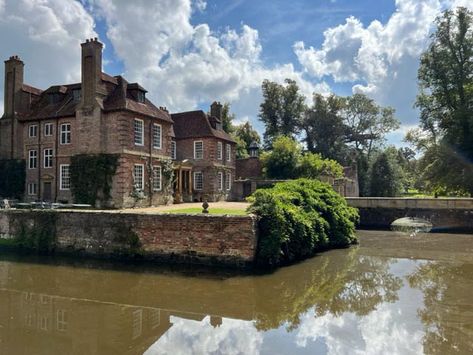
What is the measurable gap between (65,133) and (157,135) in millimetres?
5866

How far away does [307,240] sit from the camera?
16.3 meters

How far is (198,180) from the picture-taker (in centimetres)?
3234

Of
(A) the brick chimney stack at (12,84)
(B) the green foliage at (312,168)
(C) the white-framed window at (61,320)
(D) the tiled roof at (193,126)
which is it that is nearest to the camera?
(C) the white-framed window at (61,320)

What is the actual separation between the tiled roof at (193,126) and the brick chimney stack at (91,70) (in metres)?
10.4

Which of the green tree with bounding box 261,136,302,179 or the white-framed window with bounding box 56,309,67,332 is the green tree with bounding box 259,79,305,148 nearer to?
the green tree with bounding box 261,136,302,179

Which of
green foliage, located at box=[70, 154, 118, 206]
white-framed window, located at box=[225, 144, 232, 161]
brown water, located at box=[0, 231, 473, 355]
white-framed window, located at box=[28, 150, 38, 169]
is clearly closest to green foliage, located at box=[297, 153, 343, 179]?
white-framed window, located at box=[225, 144, 232, 161]

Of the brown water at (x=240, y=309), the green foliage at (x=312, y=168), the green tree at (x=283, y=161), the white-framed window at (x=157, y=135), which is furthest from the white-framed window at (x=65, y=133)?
the green foliage at (x=312, y=168)

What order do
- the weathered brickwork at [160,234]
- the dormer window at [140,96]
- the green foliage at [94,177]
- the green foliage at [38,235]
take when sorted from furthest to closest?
1. the dormer window at [140,96]
2. the green foliage at [94,177]
3. the green foliage at [38,235]
4. the weathered brickwork at [160,234]

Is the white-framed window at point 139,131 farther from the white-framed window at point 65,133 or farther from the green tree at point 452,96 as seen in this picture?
the green tree at point 452,96

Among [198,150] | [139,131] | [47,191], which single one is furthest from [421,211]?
[47,191]

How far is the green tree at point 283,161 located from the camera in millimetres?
35562

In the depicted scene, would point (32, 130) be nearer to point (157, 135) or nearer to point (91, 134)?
point (91, 134)

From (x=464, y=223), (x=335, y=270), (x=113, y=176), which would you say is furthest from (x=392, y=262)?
(x=113, y=176)

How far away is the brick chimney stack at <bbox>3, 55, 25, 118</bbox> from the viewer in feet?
90.0
